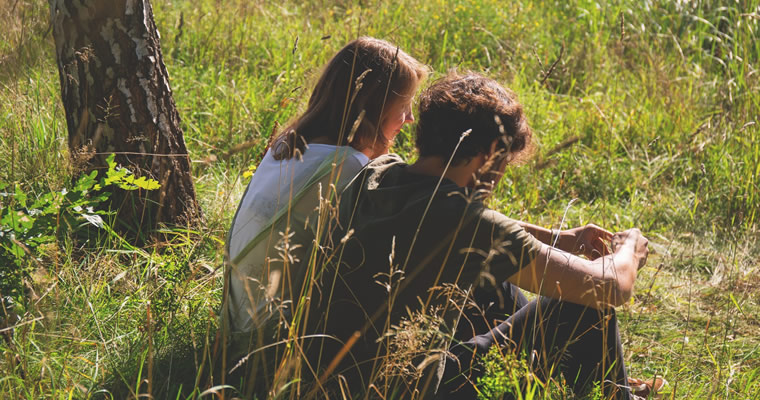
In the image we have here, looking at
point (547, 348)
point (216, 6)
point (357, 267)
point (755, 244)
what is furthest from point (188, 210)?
point (755, 244)

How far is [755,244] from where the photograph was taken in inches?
153

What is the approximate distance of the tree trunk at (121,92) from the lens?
279 cm

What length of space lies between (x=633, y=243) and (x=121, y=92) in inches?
77.4

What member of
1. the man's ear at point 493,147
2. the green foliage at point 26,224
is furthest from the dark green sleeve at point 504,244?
the green foliage at point 26,224

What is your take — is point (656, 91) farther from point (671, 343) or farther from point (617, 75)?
point (671, 343)

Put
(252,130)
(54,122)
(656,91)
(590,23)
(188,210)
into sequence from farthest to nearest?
1. (590,23)
2. (656,91)
3. (252,130)
4. (54,122)
5. (188,210)

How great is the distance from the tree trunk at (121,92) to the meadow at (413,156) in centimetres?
15

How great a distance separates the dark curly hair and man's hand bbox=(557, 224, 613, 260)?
0.51m

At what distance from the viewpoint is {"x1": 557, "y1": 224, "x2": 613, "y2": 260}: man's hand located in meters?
2.34

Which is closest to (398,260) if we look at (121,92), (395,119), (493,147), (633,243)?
(493,147)

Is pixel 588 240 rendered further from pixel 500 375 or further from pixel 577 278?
pixel 500 375

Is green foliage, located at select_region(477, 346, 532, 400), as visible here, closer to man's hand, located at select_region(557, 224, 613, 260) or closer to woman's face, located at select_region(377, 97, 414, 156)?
man's hand, located at select_region(557, 224, 613, 260)

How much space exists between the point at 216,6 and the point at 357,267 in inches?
144

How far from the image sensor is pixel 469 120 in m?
1.93
